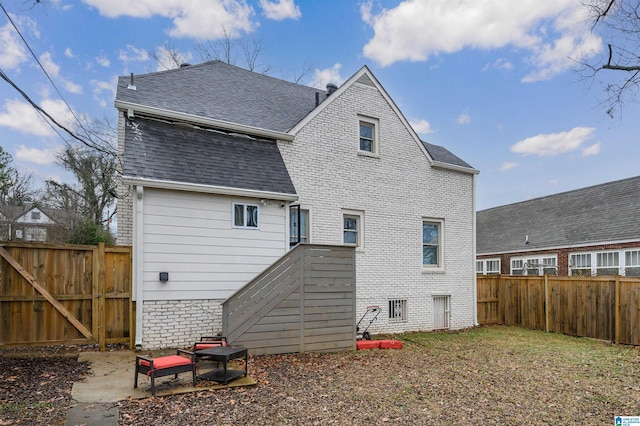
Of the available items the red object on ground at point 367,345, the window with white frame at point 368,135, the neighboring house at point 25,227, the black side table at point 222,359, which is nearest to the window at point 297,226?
the red object on ground at point 367,345

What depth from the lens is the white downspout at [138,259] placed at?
7.97m

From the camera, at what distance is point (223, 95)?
1153 centimetres

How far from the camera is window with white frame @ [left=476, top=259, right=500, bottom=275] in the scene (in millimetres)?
24606

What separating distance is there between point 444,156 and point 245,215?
326 inches

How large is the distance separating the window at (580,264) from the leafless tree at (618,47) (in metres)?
15.8

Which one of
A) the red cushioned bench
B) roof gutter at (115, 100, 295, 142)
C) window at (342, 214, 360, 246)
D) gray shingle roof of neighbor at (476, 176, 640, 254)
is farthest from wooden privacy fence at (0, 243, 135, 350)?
gray shingle roof of neighbor at (476, 176, 640, 254)

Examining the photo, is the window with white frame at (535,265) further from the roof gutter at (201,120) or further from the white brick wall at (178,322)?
the white brick wall at (178,322)

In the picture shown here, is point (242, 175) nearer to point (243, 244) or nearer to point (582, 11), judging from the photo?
point (243, 244)

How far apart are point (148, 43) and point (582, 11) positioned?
1905 centimetres

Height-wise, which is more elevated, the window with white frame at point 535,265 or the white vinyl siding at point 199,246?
the white vinyl siding at point 199,246

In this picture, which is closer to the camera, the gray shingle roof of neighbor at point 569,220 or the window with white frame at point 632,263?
the window with white frame at point 632,263

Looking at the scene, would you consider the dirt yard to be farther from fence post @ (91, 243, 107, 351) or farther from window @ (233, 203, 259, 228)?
window @ (233, 203, 259, 228)

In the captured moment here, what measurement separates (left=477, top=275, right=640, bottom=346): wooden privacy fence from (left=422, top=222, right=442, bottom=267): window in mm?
2500

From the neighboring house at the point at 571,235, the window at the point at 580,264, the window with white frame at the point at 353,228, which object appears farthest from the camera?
the window at the point at 580,264
